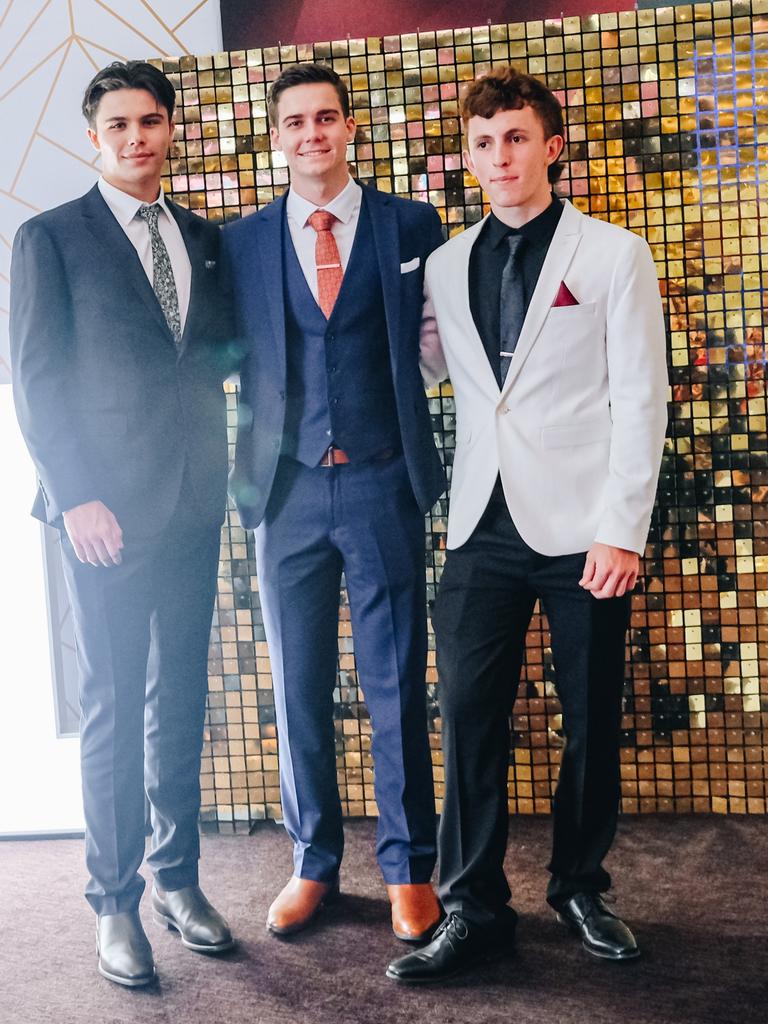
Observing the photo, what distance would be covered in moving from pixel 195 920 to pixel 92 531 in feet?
2.95

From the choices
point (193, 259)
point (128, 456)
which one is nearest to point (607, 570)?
point (128, 456)

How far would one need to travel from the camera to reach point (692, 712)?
2.76 meters

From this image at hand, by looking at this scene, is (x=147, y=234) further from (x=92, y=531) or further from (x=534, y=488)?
(x=534, y=488)

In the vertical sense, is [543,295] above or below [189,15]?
below

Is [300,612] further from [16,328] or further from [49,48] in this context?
[49,48]

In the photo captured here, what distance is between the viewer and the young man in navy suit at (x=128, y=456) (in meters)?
2.05

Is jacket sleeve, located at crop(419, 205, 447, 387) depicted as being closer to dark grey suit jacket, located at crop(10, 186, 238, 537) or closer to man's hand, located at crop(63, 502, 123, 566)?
dark grey suit jacket, located at crop(10, 186, 238, 537)

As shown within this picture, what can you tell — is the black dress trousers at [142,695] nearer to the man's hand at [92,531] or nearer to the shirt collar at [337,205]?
the man's hand at [92,531]

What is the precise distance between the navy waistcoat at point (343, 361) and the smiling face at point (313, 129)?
149 millimetres

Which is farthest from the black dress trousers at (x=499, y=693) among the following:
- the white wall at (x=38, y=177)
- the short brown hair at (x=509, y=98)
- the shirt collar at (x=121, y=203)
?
the white wall at (x=38, y=177)

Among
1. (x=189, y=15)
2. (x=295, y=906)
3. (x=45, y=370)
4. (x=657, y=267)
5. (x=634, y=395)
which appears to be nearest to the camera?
(x=634, y=395)

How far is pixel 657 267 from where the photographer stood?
2641 mm

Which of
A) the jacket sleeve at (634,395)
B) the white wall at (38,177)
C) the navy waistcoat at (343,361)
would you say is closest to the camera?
the jacket sleeve at (634,395)

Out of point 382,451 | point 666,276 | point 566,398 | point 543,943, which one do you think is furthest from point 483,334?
point 543,943
